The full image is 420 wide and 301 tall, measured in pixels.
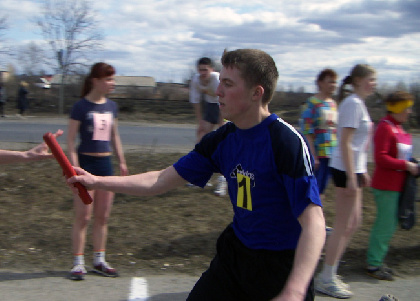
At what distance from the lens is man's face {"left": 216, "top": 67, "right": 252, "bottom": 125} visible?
93.4 inches

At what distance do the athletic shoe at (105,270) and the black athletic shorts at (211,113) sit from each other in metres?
3.03

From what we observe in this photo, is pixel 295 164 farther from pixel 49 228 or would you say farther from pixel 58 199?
pixel 58 199

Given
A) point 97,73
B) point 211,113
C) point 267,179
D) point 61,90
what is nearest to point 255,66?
point 267,179

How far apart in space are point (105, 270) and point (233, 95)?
3.07 metres

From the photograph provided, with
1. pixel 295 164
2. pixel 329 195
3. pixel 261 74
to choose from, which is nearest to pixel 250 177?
pixel 295 164

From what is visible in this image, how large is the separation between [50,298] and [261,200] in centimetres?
264

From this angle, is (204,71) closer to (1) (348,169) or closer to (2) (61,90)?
(1) (348,169)

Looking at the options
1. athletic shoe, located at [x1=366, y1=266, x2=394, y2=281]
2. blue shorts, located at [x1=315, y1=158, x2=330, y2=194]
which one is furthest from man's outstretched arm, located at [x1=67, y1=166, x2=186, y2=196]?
blue shorts, located at [x1=315, y1=158, x2=330, y2=194]

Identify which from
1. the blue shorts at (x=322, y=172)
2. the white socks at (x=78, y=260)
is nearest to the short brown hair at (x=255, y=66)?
the white socks at (x=78, y=260)

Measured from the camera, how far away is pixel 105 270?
4.89m

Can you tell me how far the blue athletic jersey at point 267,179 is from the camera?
2258mm

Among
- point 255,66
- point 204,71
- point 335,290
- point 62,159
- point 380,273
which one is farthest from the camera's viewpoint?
point 204,71

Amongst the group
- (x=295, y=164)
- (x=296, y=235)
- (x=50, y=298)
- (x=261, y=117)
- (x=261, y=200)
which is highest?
(x=261, y=117)

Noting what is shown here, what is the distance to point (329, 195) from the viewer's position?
7.62 m
